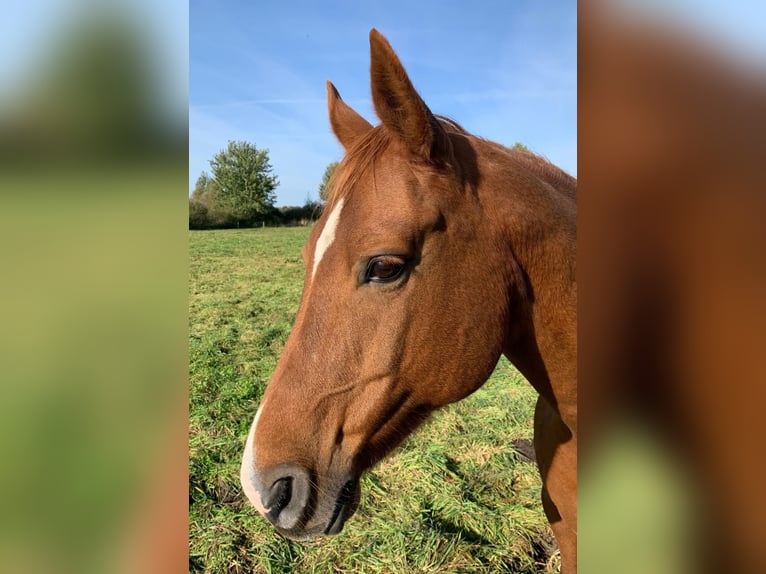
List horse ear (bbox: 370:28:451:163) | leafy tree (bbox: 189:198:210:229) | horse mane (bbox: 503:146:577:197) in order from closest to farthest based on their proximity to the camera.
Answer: horse ear (bbox: 370:28:451:163) → horse mane (bbox: 503:146:577:197) → leafy tree (bbox: 189:198:210:229)

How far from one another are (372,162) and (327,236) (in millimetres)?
252

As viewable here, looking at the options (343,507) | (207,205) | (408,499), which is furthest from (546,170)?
(408,499)

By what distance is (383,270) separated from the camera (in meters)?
1.20

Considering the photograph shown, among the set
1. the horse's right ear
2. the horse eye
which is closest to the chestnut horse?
the horse eye

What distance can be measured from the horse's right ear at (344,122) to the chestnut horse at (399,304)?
0.36 m

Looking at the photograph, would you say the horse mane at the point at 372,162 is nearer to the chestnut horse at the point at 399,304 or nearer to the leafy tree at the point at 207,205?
the chestnut horse at the point at 399,304

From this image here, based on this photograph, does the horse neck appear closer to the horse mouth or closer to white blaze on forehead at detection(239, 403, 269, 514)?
the horse mouth

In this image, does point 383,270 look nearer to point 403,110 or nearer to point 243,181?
point 403,110

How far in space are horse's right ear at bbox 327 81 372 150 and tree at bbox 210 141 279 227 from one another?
13.6 inches

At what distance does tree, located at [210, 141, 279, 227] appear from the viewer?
189 centimetres
